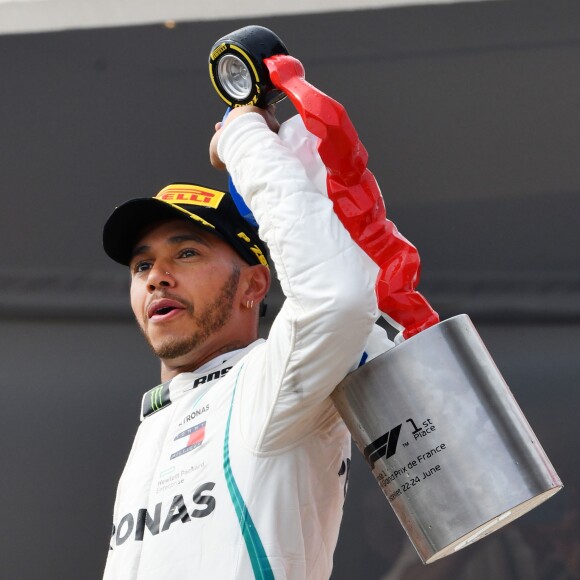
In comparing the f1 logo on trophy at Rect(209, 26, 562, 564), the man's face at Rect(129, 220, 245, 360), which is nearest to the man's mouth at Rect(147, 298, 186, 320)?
the man's face at Rect(129, 220, 245, 360)

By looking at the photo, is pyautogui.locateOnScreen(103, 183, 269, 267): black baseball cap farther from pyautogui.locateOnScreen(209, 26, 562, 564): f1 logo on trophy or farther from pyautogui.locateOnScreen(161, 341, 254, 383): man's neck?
pyautogui.locateOnScreen(209, 26, 562, 564): f1 logo on trophy

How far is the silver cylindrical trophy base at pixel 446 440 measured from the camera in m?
1.42

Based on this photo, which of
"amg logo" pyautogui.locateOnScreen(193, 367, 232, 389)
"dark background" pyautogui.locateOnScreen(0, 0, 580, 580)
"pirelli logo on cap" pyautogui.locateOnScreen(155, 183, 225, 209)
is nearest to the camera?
"amg logo" pyautogui.locateOnScreen(193, 367, 232, 389)

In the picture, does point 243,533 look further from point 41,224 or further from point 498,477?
point 41,224

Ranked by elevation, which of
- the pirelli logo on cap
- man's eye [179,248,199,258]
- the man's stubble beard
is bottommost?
the man's stubble beard

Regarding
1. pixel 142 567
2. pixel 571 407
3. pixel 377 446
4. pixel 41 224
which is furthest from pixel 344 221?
pixel 41 224

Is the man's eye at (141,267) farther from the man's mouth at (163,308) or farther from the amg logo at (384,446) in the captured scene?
the amg logo at (384,446)

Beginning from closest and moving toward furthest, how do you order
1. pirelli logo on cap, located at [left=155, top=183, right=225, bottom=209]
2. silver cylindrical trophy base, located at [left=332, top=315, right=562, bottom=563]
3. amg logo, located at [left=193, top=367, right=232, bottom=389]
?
silver cylindrical trophy base, located at [left=332, top=315, right=562, bottom=563], amg logo, located at [left=193, top=367, right=232, bottom=389], pirelli logo on cap, located at [left=155, top=183, right=225, bottom=209]

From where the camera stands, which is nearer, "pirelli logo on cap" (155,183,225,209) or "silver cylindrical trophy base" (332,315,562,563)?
"silver cylindrical trophy base" (332,315,562,563)

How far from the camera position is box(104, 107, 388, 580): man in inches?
58.3

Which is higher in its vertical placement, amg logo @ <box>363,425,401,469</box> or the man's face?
the man's face

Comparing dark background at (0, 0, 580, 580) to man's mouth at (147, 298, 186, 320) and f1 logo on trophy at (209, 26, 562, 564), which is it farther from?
f1 logo on trophy at (209, 26, 562, 564)

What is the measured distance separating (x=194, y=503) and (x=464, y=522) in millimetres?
405

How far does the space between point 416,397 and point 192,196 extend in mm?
673
